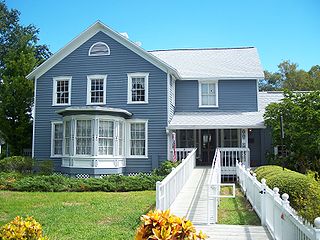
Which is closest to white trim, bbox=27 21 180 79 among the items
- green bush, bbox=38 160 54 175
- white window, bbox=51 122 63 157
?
white window, bbox=51 122 63 157

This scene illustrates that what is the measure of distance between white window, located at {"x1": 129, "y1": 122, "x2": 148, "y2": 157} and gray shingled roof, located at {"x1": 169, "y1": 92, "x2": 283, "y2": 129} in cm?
159

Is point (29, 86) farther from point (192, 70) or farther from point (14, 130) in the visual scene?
point (192, 70)

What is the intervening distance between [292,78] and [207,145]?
35.0m

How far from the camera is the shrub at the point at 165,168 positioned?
1705cm

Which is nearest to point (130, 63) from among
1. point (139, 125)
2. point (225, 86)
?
point (139, 125)

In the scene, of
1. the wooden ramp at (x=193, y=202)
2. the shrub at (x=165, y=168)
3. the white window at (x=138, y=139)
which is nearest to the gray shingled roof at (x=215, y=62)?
the white window at (x=138, y=139)

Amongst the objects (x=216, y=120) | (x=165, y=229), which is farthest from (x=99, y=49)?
(x=165, y=229)

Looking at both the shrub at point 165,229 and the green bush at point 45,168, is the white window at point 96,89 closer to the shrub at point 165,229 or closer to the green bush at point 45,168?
the green bush at point 45,168

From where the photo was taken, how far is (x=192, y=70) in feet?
70.6

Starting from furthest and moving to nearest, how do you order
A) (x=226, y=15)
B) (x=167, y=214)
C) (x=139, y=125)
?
1. (x=139, y=125)
2. (x=226, y=15)
3. (x=167, y=214)

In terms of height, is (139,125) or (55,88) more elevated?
(55,88)

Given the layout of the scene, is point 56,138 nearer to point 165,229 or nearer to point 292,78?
point 165,229

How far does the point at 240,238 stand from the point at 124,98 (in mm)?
13156

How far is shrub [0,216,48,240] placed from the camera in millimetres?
4355
